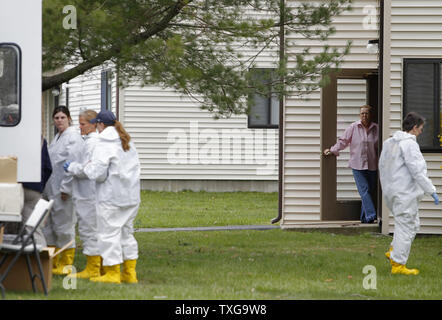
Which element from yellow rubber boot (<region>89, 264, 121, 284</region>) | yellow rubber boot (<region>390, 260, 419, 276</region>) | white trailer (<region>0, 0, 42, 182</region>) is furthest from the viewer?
yellow rubber boot (<region>390, 260, 419, 276</region>)

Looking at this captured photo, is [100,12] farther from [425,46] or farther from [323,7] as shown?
[425,46]

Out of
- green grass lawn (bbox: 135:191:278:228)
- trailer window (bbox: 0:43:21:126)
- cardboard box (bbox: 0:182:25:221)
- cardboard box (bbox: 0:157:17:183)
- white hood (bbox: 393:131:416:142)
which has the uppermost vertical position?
trailer window (bbox: 0:43:21:126)

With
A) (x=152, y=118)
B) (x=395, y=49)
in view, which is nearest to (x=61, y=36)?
(x=395, y=49)

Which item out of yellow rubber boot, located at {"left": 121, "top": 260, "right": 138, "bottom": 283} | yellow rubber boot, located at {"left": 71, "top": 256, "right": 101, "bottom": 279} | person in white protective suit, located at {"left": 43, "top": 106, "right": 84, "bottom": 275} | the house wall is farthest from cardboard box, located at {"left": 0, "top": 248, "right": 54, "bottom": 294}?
the house wall

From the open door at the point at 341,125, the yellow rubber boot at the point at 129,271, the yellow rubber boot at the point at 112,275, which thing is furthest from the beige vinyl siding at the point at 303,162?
the yellow rubber boot at the point at 112,275

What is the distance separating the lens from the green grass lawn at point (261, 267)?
9.35m

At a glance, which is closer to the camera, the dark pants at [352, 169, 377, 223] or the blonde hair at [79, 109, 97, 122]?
the blonde hair at [79, 109, 97, 122]

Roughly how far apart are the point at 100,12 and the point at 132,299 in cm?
342

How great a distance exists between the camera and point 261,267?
11742mm

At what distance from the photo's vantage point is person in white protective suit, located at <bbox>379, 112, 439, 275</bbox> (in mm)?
11109

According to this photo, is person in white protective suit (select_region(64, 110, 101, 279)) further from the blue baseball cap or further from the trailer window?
the trailer window

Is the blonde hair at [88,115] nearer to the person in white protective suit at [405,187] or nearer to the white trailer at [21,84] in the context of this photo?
the white trailer at [21,84]

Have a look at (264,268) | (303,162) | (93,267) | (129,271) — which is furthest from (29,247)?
(303,162)

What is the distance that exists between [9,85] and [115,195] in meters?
1.51
